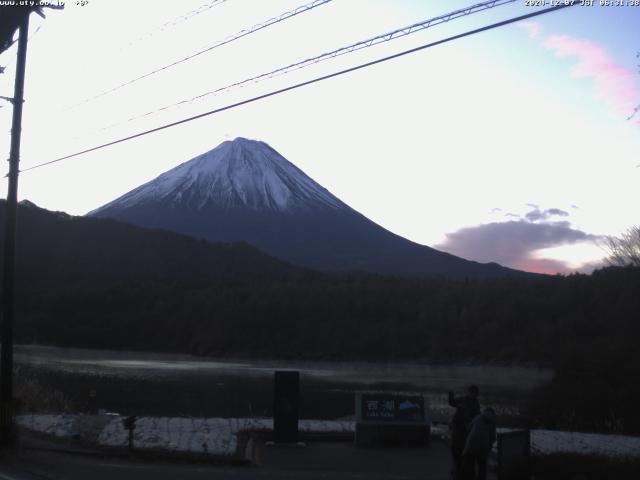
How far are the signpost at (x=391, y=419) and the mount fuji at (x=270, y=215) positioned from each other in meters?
129

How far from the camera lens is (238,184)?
17162 cm

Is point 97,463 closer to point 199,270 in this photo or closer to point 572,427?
point 572,427

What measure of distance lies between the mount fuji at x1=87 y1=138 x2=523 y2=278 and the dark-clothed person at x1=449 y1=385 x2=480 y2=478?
134m

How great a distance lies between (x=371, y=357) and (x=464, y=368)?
14.3 metres

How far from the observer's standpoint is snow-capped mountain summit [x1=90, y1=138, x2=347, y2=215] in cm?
16925

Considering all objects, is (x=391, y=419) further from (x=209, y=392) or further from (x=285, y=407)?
(x=209, y=392)

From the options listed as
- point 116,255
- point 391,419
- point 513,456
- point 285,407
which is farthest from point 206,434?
point 116,255

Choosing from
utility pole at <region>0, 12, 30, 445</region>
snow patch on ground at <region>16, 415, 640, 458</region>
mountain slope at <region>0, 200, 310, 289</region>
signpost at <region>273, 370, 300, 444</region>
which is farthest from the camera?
mountain slope at <region>0, 200, 310, 289</region>

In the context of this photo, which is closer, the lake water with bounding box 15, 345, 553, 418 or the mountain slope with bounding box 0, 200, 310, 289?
the lake water with bounding box 15, 345, 553, 418

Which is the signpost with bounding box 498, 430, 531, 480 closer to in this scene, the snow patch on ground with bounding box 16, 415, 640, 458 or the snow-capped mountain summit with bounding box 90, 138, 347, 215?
the snow patch on ground with bounding box 16, 415, 640, 458

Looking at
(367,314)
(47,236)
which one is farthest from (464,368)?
(47,236)

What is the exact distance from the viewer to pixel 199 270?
12694 centimetres

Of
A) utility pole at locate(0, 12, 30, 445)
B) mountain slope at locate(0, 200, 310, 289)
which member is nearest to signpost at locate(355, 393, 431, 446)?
utility pole at locate(0, 12, 30, 445)

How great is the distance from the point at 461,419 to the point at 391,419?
15.2 ft
